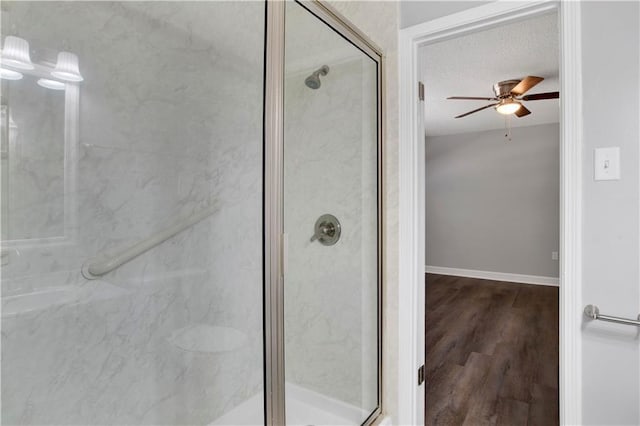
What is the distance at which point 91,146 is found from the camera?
57.4 inches

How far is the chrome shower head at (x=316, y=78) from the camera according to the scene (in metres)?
1.51

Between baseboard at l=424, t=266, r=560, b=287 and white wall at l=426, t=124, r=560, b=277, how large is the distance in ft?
0.19

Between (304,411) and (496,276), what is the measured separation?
486 cm

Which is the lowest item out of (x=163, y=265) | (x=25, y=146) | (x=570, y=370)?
(x=570, y=370)

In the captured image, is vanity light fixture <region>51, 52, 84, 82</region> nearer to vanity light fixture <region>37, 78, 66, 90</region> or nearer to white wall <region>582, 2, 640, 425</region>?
vanity light fixture <region>37, 78, 66, 90</region>

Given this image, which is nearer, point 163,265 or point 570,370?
point 570,370

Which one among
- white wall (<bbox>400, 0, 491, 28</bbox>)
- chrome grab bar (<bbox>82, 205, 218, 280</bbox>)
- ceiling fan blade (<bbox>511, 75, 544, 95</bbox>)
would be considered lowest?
chrome grab bar (<bbox>82, 205, 218, 280</bbox>)

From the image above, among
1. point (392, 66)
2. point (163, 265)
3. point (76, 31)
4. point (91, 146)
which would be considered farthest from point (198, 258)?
point (392, 66)

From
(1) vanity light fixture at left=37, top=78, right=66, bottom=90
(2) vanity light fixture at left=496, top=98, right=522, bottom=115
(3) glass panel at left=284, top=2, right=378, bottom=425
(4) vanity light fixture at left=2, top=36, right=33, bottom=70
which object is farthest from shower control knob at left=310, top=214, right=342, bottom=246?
(2) vanity light fixture at left=496, top=98, right=522, bottom=115

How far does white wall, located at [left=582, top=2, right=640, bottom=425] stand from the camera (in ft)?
4.09

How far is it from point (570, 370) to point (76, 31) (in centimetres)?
230

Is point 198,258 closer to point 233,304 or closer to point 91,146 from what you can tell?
point 233,304

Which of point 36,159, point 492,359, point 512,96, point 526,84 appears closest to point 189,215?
point 36,159

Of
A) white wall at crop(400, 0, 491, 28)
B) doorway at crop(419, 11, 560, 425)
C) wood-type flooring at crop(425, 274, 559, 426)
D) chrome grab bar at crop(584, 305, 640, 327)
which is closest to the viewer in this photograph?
chrome grab bar at crop(584, 305, 640, 327)
